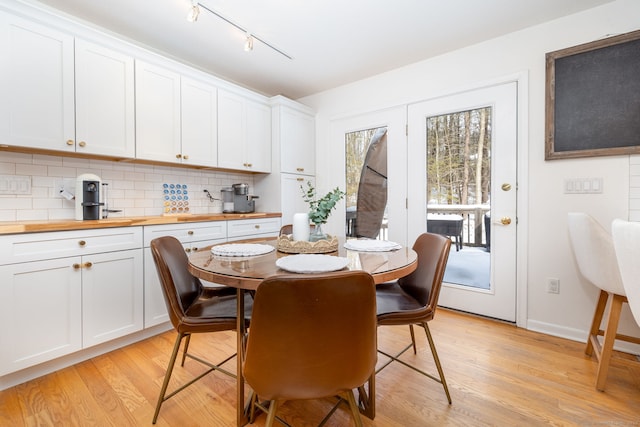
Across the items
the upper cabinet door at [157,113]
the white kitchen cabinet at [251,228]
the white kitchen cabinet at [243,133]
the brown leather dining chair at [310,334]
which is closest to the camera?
the brown leather dining chair at [310,334]

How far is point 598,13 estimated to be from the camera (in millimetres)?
2139

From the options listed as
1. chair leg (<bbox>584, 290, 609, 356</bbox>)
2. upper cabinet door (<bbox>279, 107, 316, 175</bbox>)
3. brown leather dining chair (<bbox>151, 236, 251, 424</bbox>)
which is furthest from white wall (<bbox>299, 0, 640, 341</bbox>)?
brown leather dining chair (<bbox>151, 236, 251, 424</bbox>)

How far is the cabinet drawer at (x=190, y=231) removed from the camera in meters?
2.26

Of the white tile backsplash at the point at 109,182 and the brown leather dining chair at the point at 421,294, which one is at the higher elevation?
the white tile backsplash at the point at 109,182

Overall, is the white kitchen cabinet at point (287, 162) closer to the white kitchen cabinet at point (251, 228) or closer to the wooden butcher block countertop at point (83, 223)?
the white kitchen cabinet at point (251, 228)

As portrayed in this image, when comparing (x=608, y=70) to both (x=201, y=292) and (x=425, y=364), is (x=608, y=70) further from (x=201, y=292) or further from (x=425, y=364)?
(x=201, y=292)

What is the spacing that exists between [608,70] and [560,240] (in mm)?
1257

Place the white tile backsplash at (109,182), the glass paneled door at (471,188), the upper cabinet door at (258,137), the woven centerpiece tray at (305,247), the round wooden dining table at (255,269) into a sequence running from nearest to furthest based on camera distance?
1. the round wooden dining table at (255,269)
2. the woven centerpiece tray at (305,247)
3. the white tile backsplash at (109,182)
4. the glass paneled door at (471,188)
5. the upper cabinet door at (258,137)

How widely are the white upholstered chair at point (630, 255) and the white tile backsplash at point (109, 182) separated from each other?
3226 mm

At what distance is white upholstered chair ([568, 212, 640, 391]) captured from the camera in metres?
1.66

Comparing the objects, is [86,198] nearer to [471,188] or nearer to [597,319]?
[471,188]

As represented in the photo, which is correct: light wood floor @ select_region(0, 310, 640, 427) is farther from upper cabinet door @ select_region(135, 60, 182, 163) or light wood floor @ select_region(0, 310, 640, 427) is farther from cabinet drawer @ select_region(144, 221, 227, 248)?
upper cabinet door @ select_region(135, 60, 182, 163)

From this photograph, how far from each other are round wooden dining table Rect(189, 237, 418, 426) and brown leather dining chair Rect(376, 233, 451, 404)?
6.3 inches

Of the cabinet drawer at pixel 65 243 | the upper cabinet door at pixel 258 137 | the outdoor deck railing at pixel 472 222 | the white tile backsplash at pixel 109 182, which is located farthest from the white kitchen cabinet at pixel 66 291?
the outdoor deck railing at pixel 472 222
